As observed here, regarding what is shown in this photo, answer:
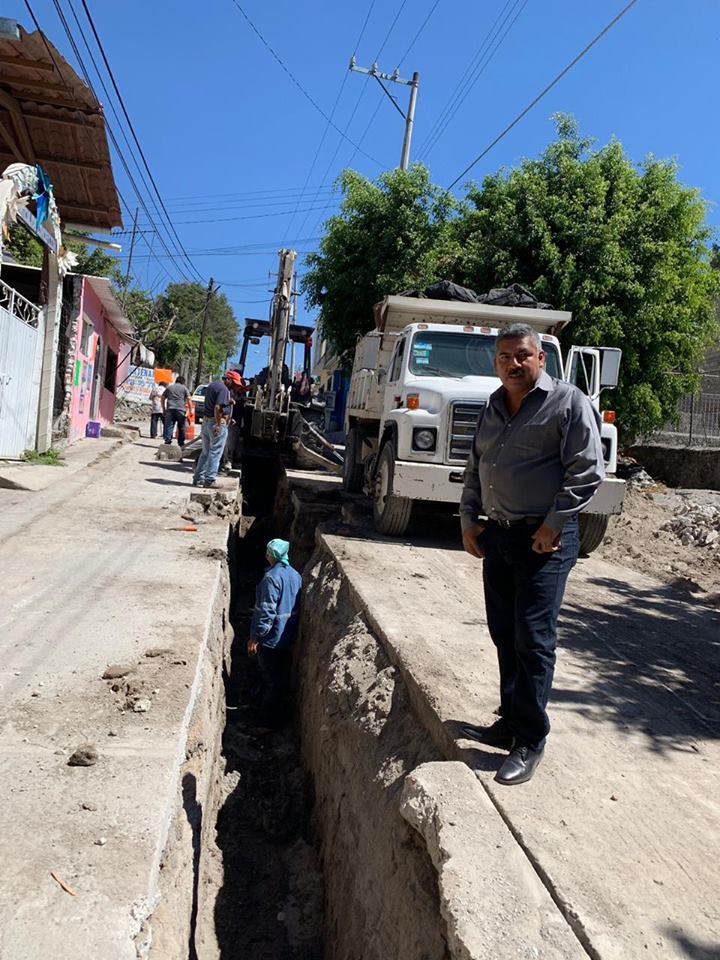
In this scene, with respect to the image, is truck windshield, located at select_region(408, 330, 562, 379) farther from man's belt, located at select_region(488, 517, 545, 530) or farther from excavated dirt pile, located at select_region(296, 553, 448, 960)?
man's belt, located at select_region(488, 517, 545, 530)

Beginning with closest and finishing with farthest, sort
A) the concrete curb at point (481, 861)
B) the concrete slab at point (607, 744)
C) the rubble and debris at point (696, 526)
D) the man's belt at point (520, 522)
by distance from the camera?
the concrete curb at point (481, 861) < the concrete slab at point (607, 744) < the man's belt at point (520, 522) < the rubble and debris at point (696, 526)

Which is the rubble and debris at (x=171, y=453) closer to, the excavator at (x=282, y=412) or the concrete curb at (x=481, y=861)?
the excavator at (x=282, y=412)

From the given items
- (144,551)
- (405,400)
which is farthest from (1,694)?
(405,400)

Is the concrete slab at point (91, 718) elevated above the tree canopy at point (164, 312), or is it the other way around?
the tree canopy at point (164, 312)

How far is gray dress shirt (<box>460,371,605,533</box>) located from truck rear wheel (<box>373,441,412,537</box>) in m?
5.10

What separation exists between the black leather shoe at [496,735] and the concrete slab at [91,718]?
4.46 feet

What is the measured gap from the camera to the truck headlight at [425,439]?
27.5 ft

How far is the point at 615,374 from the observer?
8.58 meters

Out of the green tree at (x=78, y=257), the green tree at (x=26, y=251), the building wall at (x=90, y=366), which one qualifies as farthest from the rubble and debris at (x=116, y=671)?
the green tree at (x=26, y=251)

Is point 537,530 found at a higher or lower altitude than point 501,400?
lower

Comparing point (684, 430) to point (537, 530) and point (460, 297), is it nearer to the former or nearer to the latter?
point (460, 297)

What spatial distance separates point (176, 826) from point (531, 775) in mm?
1550

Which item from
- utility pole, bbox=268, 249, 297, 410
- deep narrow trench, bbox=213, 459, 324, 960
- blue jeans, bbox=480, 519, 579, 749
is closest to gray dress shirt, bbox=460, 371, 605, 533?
blue jeans, bbox=480, 519, 579, 749

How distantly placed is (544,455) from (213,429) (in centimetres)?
930
